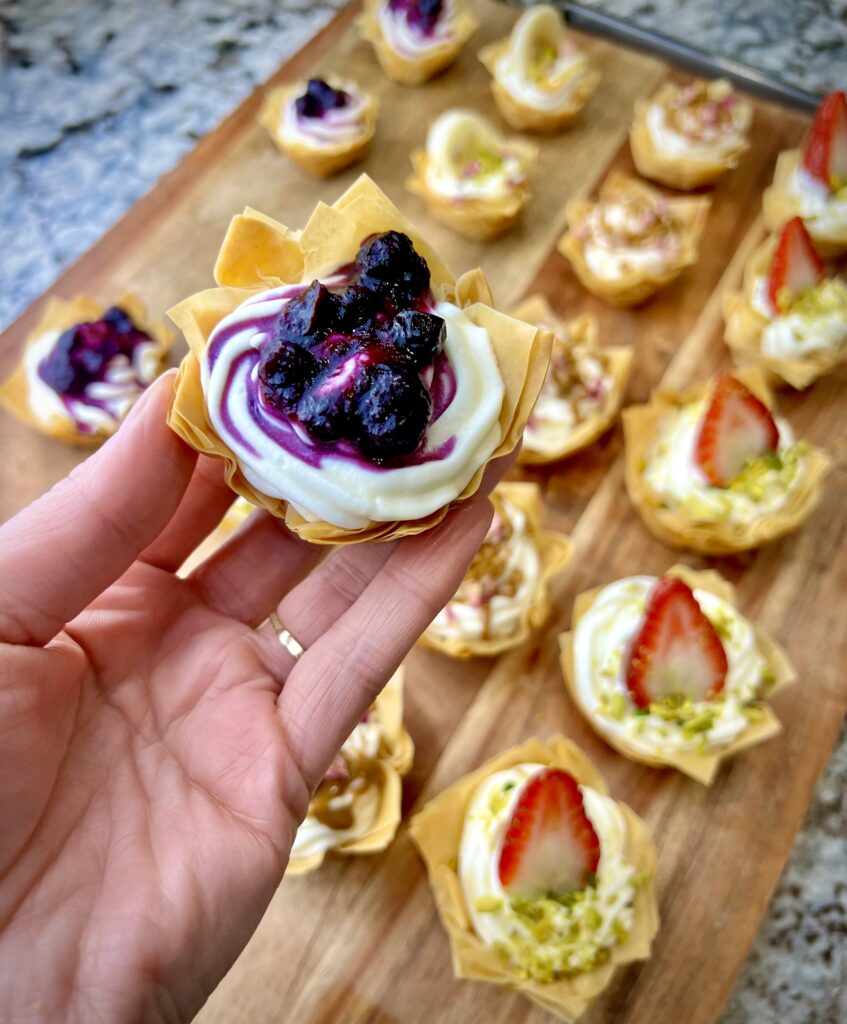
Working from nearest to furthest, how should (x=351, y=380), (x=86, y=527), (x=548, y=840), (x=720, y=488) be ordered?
1. (x=351, y=380)
2. (x=86, y=527)
3. (x=548, y=840)
4. (x=720, y=488)

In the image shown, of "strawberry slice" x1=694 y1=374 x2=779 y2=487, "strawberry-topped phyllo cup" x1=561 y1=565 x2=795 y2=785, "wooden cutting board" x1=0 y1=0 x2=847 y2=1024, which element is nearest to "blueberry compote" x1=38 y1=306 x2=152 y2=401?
"wooden cutting board" x1=0 y1=0 x2=847 y2=1024

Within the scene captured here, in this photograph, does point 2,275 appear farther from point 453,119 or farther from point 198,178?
point 453,119

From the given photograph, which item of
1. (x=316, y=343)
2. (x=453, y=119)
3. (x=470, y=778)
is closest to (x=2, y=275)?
(x=453, y=119)

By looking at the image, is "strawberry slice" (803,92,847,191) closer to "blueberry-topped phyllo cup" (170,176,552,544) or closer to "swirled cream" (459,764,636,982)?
"blueberry-topped phyllo cup" (170,176,552,544)

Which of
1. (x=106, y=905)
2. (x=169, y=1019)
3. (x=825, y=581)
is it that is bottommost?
(x=825, y=581)

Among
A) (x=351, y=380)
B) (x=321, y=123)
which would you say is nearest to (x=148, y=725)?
(x=351, y=380)

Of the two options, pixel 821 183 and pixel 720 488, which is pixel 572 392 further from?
pixel 821 183
